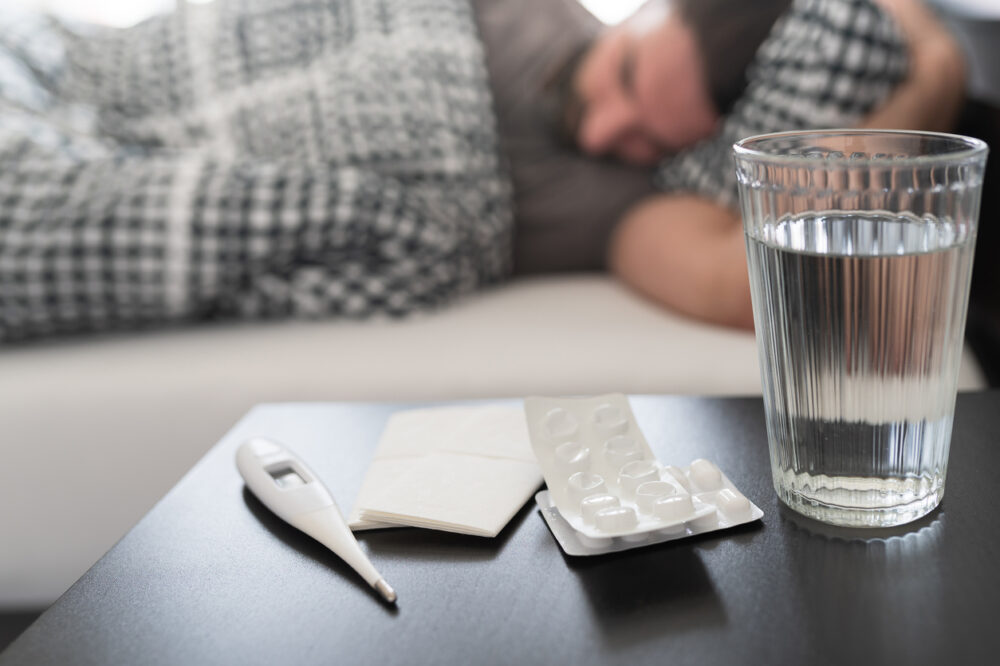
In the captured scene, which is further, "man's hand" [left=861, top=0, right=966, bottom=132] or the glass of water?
"man's hand" [left=861, top=0, right=966, bottom=132]

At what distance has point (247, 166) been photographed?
1.09 m

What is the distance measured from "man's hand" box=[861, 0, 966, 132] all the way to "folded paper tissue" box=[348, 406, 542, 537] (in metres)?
0.63

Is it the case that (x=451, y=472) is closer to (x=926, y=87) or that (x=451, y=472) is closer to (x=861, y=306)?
(x=861, y=306)

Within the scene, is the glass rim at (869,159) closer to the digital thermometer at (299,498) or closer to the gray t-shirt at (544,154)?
the digital thermometer at (299,498)

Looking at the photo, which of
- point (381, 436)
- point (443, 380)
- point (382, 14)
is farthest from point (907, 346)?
point (382, 14)

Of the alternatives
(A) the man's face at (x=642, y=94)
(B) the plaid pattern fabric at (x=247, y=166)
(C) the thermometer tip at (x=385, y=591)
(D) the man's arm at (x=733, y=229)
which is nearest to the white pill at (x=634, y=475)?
(C) the thermometer tip at (x=385, y=591)

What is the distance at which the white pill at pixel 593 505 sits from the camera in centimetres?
41

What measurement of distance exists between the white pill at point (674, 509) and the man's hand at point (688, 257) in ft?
1.83

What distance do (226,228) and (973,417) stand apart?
780 mm

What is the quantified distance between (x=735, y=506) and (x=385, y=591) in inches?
6.2

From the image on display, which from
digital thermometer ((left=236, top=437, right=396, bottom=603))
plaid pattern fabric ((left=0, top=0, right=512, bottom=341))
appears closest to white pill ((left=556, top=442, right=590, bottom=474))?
digital thermometer ((left=236, top=437, right=396, bottom=603))

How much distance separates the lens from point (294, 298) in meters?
1.08

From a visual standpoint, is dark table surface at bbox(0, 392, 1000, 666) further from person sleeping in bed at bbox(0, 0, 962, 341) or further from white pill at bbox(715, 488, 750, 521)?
person sleeping in bed at bbox(0, 0, 962, 341)

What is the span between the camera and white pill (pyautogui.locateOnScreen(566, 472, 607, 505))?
427 mm
